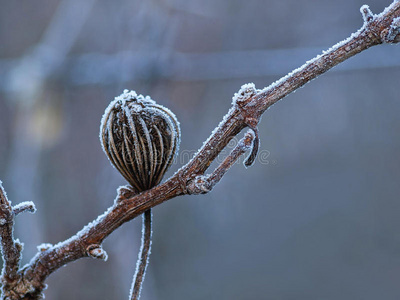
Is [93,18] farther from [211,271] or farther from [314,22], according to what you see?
[211,271]

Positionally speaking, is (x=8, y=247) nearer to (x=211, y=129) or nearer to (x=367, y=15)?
(x=367, y=15)

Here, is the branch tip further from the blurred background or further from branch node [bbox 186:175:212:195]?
the blurred background

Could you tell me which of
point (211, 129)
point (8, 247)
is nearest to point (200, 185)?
point (8, 247)

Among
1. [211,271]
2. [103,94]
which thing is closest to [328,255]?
[211,271]

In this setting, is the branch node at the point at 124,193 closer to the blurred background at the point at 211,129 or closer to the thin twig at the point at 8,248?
the thin twig at the point at 8,248

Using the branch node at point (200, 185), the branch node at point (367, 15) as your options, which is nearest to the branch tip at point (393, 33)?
the branch node at point (367, 15)

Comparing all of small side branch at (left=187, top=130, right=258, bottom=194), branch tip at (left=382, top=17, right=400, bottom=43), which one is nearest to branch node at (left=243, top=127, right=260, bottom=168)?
small side branch at (left=187, top=130, right=258, bottom=194)
